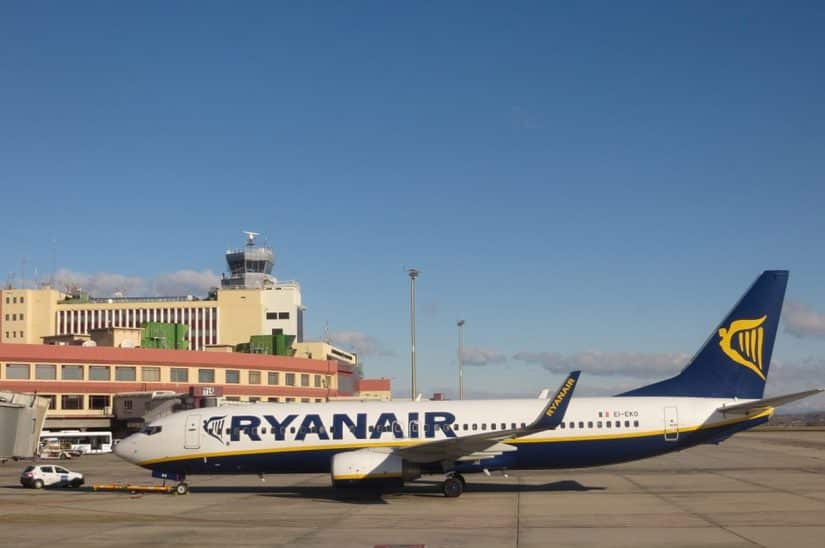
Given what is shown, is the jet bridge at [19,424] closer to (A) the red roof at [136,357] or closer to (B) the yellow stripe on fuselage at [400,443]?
(A) the red roof at [136,357]

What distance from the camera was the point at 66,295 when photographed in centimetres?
15162

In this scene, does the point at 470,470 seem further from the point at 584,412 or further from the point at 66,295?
the point at 66,295

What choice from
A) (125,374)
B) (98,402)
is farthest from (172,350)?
(98,402)

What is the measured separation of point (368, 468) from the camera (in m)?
31.8

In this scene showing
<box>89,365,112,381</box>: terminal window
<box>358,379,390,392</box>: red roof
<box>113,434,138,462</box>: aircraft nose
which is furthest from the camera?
<box>358,379,390,392</box>: red roof

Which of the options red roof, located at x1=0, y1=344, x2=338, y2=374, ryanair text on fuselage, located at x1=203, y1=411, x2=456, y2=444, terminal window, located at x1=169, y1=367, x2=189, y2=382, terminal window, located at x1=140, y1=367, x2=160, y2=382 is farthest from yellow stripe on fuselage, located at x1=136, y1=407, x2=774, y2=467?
terminal window, located at x1=169, y1=367, x2=189, y2=382

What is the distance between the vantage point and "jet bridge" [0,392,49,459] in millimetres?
52266

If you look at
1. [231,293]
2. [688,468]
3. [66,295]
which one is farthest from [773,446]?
[66,295]

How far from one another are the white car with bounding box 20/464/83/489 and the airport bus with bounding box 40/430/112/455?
3398cm

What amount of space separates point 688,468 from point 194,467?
87.4 ft

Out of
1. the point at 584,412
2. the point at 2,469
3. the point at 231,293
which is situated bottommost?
the point at 2,469

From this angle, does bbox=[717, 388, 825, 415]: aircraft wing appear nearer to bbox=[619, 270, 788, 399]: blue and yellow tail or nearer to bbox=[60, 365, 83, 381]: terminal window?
bbox=[619, 270, 788, 399]: blue and yellow tail

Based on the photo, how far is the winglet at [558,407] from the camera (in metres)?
31.2

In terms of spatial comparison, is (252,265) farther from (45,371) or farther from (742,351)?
(742,351)
